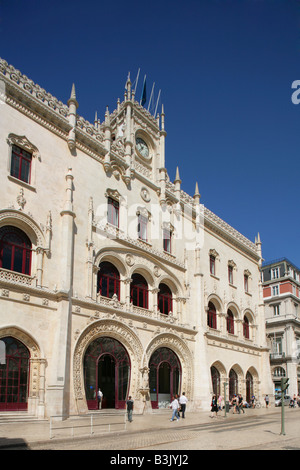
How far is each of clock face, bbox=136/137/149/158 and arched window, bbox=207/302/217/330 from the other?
1387cm

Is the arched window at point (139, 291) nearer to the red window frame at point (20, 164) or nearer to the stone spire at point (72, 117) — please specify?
the stone spire at point (72, 117)

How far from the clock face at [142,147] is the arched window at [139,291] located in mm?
10186

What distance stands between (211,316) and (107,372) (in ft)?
44.9

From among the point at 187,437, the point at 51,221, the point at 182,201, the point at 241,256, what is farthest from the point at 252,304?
the point at 187,437

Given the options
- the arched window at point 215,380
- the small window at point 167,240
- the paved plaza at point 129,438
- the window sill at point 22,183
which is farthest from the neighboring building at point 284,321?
the window sill at point 22,183

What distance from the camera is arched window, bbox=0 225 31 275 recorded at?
21.7m

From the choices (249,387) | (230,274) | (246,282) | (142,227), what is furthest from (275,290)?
(142,227)

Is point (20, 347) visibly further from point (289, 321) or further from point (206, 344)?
point (289, 321)

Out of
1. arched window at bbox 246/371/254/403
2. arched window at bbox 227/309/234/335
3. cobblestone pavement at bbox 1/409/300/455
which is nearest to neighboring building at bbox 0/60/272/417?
arched window at bbox 227/309/234/335

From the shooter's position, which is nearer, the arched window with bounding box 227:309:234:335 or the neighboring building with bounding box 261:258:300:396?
the arched window with bounding box 227:309:234:335

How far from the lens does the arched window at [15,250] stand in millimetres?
21703

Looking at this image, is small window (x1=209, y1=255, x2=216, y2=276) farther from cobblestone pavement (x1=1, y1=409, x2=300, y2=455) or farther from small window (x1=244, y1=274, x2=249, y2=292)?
cobblestone pavement (x1=1, y1=409, x2=300, y2=455)

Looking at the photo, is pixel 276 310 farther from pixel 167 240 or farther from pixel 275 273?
pixel 167 240

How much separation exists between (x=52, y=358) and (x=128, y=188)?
1349 centimetres
